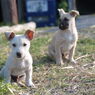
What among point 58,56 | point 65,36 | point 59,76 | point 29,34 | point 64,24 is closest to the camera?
point 29,34

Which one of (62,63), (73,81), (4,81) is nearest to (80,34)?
(62,63)

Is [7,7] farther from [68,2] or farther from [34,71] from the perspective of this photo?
[34,71]

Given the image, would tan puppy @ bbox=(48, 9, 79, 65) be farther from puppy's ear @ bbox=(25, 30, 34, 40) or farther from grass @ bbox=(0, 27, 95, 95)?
puppy's ear @ bbox=(25, 30, 34, 40)

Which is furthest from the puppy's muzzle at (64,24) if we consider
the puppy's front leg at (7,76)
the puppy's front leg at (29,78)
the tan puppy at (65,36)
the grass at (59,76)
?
the puppy's front leg at (7,76)

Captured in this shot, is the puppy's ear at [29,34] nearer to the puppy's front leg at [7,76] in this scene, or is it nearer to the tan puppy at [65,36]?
the puppy's front leg at [7,76]

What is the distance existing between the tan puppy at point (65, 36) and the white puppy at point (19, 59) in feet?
4.74

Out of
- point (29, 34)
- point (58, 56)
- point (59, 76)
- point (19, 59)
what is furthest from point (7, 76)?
point (58, 56)

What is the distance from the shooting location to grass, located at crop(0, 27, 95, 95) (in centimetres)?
526

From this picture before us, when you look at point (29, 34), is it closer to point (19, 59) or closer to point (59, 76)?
point (19, 59)

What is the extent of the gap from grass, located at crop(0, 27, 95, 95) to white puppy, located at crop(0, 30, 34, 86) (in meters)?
0.21

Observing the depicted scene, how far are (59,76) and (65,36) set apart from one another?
101 centimetres

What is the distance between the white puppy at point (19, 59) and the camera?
5.08 metres

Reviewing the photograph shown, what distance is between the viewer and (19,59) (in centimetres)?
532

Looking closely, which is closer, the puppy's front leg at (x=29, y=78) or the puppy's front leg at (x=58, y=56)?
the puppy's front leg at (x=29, y=78)
